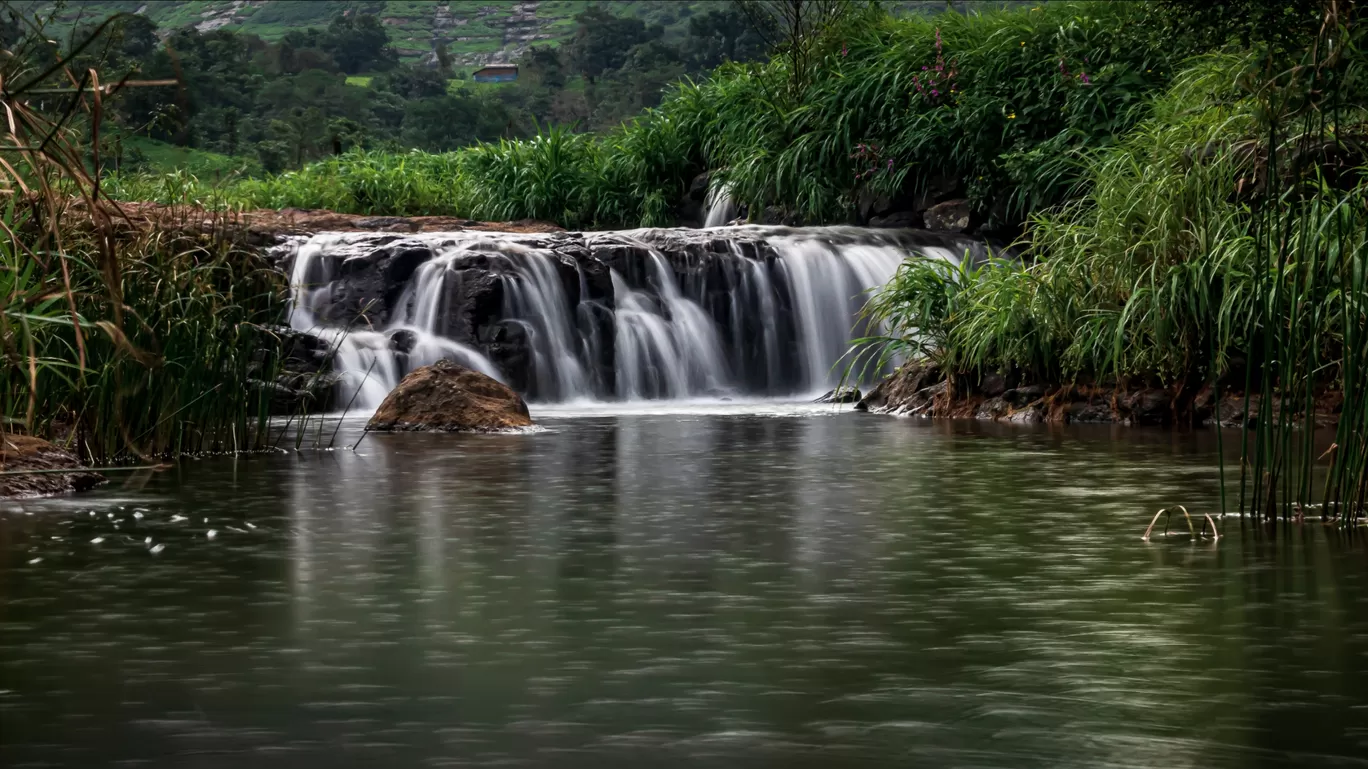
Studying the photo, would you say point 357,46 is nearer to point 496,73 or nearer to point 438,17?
point 496,73

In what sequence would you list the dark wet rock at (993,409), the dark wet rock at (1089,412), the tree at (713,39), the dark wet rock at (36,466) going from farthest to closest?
the tree at (713,39), the dark wet rock at (993,409), the dark wet rock at (1089,412), the dark wet rock at (36,466)

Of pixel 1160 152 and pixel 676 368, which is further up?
pixel 1160 152

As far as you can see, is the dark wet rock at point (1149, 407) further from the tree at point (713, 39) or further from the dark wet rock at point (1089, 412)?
the tree at point (713, 39)

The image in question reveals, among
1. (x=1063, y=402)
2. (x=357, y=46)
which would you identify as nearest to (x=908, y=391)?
(x=1063, y=402)

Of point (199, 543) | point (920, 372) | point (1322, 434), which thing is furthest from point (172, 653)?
point (920, 372)

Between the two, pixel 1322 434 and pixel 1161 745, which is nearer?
pixel 1161 745

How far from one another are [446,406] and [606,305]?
454 centimetres

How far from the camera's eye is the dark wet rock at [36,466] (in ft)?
25.0

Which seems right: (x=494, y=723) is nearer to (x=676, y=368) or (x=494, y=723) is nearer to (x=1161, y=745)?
(x=1161, y=745)

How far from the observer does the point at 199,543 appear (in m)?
6.62

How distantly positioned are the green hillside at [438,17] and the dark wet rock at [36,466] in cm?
7049

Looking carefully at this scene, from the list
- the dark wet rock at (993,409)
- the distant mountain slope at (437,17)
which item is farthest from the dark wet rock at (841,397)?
the distant mountain slope at (437,17)

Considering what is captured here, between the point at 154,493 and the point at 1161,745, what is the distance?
545 centimetres

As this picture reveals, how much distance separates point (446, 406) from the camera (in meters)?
12.2
